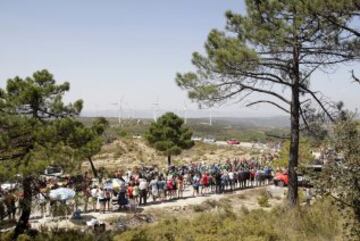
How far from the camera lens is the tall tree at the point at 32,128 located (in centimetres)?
1321

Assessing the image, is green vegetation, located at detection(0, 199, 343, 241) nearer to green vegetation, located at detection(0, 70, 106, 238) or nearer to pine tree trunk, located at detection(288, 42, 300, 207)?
pine tree trunk, located at detection(288, 42, 300, 207)

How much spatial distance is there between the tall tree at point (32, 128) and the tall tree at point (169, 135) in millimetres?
27858

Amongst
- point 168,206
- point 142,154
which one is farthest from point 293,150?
point 142,154

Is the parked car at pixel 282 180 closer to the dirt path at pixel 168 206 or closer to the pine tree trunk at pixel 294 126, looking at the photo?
the dirt path at pixel 168 206

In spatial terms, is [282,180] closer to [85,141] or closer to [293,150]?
[293,150]

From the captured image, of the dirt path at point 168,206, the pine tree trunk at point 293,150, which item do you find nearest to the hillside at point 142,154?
the dirt path at point 168,206

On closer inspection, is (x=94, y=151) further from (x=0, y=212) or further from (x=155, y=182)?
(x=155, y=182)

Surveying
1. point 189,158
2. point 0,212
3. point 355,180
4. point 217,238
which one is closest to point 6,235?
point 0,212

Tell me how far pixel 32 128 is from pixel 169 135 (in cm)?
3049

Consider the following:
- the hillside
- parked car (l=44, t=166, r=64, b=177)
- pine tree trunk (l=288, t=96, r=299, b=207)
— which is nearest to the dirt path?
parked car (l=44, t=166, r=64, b=177)

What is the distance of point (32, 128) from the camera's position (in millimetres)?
13961

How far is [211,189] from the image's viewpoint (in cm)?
A: 2648

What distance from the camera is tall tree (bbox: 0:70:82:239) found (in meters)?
13.2

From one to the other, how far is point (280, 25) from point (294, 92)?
115 inches
